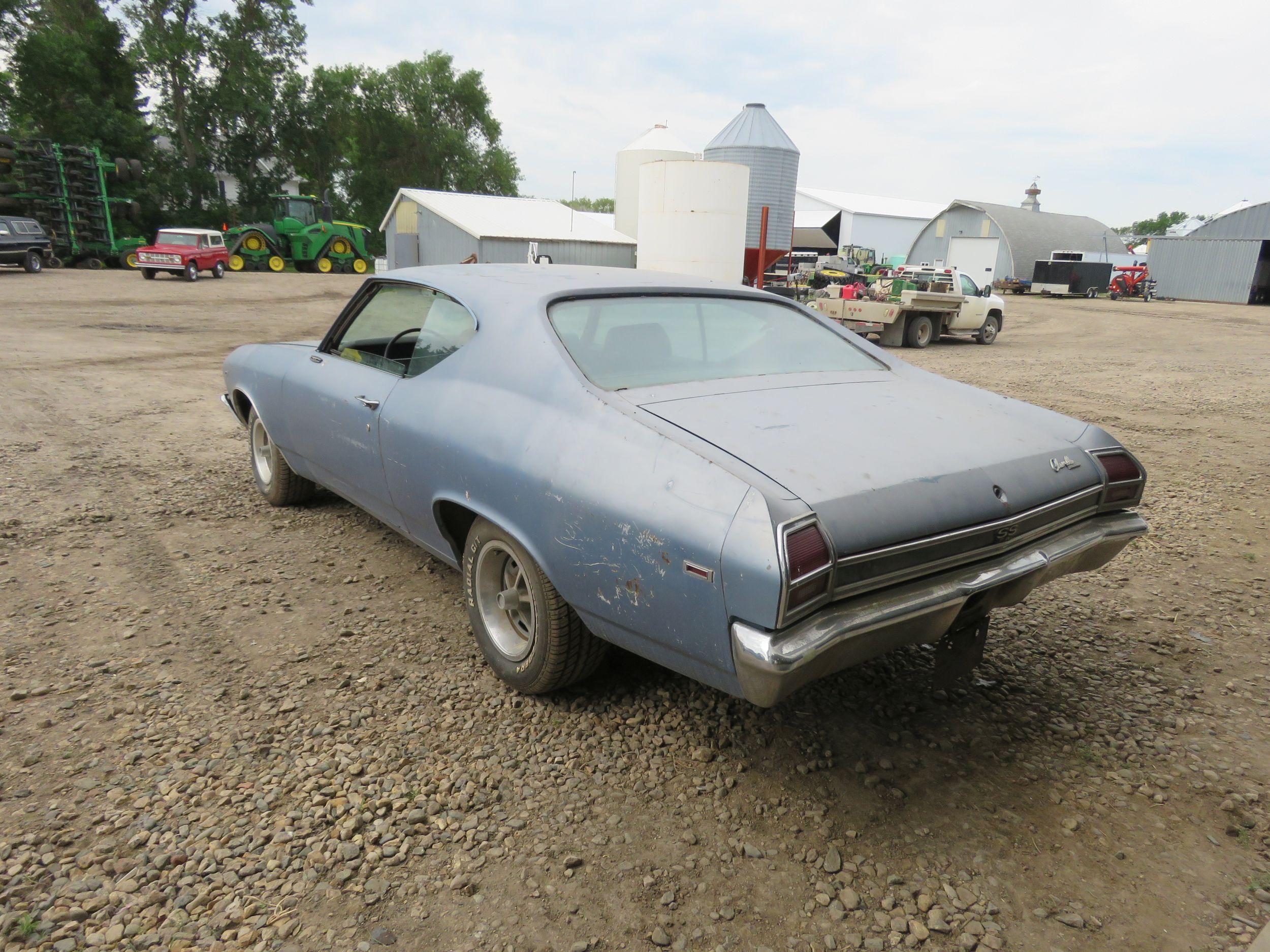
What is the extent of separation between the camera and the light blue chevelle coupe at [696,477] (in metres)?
1.97

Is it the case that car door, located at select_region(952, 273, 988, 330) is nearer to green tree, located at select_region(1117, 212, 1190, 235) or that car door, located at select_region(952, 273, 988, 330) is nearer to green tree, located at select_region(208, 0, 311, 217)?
green tree, located at select_region(208, 0, 311, 217)

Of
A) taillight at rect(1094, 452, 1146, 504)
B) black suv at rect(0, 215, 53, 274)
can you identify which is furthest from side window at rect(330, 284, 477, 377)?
black suv at rect(0, 215, 53, 274)

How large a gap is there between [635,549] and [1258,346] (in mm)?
19744

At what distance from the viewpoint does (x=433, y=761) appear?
245cm

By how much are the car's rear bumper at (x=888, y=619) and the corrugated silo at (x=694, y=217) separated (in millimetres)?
14621

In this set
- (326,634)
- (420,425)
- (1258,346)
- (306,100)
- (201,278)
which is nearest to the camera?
(420,425)

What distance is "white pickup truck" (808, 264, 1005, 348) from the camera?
15.5 m

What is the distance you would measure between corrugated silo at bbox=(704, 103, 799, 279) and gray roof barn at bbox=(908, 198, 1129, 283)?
69.4 feet

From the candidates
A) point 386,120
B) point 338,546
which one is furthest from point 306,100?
→ point 338,546

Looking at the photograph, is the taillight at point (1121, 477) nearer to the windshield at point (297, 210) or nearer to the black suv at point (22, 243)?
the black suv at point (22, 243)

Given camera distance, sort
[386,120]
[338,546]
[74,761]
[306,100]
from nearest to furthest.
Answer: [74,761]
[338,546]
[306,100]
[386,120]

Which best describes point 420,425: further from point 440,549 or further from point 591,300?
point 591,300

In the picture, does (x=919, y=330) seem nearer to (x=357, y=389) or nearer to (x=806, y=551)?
(x=357, y=389)

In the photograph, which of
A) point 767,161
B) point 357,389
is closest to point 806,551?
point 357,389
